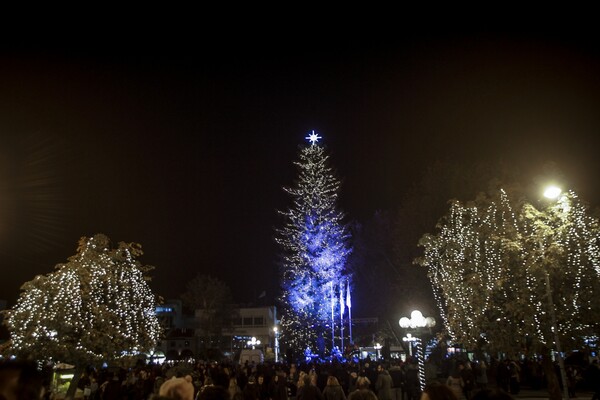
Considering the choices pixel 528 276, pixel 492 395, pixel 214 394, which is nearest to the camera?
pixel 492 395

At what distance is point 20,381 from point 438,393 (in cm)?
340

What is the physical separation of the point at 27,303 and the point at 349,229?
30692 millimetres

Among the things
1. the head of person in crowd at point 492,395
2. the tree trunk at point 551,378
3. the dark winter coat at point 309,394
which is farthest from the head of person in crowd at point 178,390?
the tree trunk at point 551,378

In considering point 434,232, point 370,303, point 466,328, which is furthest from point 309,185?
point 466,328

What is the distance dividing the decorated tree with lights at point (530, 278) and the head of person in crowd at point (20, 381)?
1422cm

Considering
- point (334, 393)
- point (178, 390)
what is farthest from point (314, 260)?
point (178, 390)

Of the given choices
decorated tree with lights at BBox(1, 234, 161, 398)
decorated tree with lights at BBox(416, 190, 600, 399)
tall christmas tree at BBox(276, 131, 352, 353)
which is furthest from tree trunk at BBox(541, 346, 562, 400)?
tall christmas tree at BBox(276, 131, 352, 353)

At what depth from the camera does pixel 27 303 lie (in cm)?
1897

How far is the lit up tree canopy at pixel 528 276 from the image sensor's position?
52.6 ft

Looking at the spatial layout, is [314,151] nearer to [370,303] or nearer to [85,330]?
[370,303]

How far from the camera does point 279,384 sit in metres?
14.6

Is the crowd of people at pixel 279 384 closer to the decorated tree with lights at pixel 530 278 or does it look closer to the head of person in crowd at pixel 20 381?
the head of person in crowd at pixel 20 381

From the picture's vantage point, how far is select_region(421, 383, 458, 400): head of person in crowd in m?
4.06

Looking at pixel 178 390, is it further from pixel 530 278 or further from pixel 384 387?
pixel 530 278
